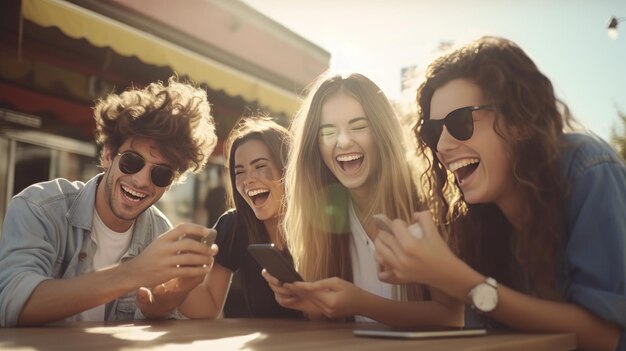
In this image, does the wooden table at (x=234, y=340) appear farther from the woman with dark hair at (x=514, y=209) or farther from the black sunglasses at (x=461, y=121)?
the black sunglasses at (x=461, y=121)

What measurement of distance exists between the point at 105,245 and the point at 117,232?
0.35 ft

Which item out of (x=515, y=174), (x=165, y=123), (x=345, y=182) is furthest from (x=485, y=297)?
(x=165, y=123)

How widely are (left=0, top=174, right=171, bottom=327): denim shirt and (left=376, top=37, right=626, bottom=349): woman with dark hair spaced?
1333mm

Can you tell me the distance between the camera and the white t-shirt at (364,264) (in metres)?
2.56

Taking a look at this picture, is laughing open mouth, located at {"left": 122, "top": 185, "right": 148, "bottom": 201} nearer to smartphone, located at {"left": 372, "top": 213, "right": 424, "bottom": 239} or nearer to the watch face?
smartphone, located at {"left": 372, "top": 213, "right": 424, "bottom": 239}

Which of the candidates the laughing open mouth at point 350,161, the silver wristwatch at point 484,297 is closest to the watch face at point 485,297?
the silver wristwatch at point 484,297

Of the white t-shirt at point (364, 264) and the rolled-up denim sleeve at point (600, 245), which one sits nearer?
the rolled-up denim sleeve at point (600, 245)

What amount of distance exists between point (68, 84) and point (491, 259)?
4.57 m

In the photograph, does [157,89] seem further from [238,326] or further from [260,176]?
[238,326]

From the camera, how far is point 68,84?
541 centimetres

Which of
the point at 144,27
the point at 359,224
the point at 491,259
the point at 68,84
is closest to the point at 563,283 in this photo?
the point at 491,259

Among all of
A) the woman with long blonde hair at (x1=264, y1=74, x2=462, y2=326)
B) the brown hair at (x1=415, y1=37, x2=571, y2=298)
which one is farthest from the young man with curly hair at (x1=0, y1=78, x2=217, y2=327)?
the brown hair at (x1=415, y1=37, x2=571, y2=298)

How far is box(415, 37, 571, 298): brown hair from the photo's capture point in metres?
1.89

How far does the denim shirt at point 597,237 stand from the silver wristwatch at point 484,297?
0.85 ft
